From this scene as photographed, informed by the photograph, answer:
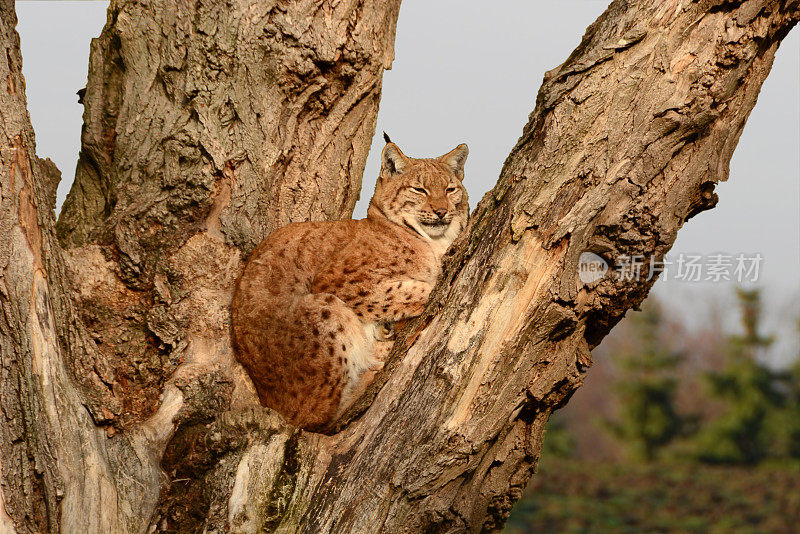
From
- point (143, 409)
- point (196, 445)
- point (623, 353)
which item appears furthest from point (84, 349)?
point (623, 353)

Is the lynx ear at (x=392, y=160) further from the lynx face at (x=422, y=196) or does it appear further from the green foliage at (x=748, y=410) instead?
the green foliage at (x=748, y=410)

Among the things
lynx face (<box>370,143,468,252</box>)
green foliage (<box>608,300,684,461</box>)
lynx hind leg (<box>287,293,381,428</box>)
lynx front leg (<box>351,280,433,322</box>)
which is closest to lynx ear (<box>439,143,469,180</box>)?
lynx face (<box>370,143,468,252</box>)

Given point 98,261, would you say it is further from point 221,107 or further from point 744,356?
point 744,356

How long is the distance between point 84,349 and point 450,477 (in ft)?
6.09

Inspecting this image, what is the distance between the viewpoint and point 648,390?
23203 mm

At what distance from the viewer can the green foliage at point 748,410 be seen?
22328 mm

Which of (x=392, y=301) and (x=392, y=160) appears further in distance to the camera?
(x=392, y=160)

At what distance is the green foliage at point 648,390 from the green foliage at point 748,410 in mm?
1086

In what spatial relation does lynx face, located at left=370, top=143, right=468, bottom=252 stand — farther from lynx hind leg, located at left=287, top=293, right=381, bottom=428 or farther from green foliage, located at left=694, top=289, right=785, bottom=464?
green foliage, located at left=694, top=289, right=785, bottom=464

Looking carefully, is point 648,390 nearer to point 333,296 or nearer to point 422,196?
point 422,196

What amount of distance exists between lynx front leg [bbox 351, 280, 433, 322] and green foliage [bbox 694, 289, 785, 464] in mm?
19500

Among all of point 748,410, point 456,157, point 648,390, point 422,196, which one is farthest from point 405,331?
point 748,410

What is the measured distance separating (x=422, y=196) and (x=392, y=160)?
15.9 inches

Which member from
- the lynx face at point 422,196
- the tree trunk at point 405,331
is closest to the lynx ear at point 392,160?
the lynx face at point 422,196
